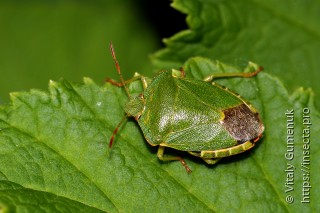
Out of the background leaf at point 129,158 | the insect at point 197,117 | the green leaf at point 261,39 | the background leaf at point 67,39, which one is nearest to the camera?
the background leaf at point 129,158

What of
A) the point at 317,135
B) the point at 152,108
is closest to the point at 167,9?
the point at 152,108

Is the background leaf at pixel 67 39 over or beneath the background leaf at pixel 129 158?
over

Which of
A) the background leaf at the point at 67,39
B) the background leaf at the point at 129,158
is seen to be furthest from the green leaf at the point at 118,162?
the background leaf at the point at 67,39

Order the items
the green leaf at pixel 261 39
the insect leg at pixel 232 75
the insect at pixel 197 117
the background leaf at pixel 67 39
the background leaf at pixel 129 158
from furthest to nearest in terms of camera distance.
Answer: the background leaf at pixel 67 39, the green leaf at pixel 261 39, the insect leg at pixel 232 75, the insect at pixel 197 117, the background leaf at pixel 129 158

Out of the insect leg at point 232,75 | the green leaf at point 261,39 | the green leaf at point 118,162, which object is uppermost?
the green leaf at point 261,39

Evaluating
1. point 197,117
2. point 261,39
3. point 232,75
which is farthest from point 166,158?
point 261,39

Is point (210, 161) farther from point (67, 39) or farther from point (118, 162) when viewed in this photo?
point (67, 39)

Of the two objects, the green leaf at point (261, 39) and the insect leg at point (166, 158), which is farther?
the green leaf at point (261, 39)

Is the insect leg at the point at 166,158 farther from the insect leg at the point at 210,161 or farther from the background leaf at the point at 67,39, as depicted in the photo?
the background leaf at the point at 67,39
